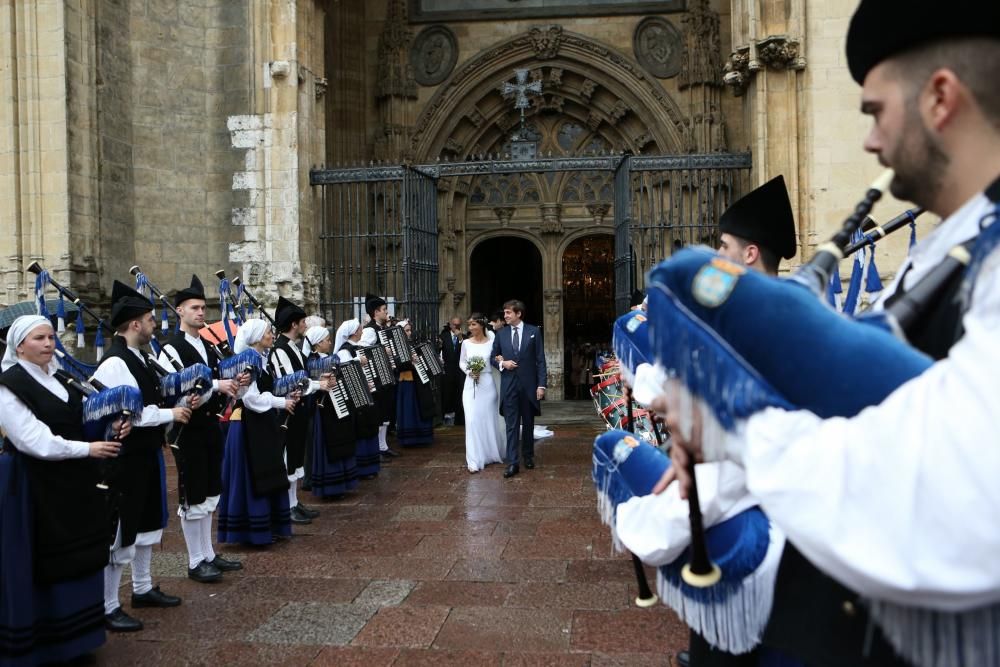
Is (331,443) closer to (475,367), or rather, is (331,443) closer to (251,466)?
(251,466)

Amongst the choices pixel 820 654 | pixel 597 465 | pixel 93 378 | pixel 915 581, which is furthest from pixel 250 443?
pixel 915 581

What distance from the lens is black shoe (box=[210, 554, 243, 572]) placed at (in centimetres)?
608

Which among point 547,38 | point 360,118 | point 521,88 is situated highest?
point 547,38

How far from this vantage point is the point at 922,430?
1010 millimetres

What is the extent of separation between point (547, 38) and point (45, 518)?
14.2 meters

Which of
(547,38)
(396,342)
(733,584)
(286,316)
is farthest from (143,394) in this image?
(547,38)

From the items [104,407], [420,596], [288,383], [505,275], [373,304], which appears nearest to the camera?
[104,407]

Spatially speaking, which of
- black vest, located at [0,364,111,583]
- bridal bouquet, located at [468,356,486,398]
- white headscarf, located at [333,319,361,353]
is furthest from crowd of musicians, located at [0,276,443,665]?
bridal bouquet, located at [468,356,486,398]

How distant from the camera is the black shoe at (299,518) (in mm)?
7668

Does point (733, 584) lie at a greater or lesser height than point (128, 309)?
lesser

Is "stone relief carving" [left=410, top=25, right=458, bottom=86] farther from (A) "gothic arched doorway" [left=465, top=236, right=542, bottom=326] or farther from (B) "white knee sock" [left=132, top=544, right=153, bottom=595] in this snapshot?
(B) "white knee sock" [left=132, top=544, right=153, bottom=595]

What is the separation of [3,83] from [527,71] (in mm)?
9219

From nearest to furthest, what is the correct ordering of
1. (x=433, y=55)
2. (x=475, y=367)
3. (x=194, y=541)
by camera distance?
(x=194, y=541)
(x=475, y=367)
(x=433, y=55)

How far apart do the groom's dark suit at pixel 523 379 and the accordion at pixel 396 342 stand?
1.50m
